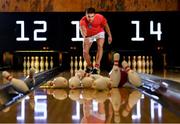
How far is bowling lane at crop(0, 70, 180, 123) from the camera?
7.80ft

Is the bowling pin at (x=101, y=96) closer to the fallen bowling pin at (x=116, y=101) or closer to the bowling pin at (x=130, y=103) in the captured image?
the fallen bowling pin at (x=116, y=101)

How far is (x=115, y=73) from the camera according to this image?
439cm

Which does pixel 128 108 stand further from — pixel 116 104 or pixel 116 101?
pixel 116 101

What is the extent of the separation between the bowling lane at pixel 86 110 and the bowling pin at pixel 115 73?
0.70m

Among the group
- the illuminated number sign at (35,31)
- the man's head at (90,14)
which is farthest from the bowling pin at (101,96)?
the illuminated number sign at (35,31)

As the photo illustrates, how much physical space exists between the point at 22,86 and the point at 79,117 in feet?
4.81

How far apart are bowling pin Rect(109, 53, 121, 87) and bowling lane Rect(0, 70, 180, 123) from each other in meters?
0.70


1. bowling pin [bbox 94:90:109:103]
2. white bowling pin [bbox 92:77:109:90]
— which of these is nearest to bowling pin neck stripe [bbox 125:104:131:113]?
bowling pin [bbox 94:90:109:103]

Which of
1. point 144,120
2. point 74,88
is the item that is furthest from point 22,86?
point 144,120

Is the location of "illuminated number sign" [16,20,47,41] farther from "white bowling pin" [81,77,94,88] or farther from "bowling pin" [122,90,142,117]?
"bowling pin" [122,90,142,117]

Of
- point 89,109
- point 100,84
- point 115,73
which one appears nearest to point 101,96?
point 100,84

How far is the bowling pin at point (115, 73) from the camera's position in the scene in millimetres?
4352

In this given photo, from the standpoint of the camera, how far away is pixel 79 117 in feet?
8.00

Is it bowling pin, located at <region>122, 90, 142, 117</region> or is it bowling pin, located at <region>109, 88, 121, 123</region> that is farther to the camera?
bowling pin, located at <region>122, 90, 142, 117</region>
